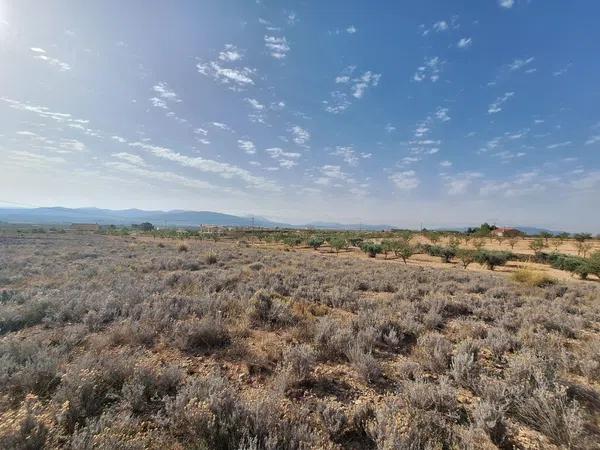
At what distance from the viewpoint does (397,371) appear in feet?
14.5

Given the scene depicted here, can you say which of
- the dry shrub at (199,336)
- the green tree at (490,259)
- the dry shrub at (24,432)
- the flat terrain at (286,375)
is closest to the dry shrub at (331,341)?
the flat terrain at (286,375)

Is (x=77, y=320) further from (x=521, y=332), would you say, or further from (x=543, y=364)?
(x=521, y=332)

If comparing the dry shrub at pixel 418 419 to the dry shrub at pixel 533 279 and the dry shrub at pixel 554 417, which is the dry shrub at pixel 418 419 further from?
the dry shrub at pixel 533 279

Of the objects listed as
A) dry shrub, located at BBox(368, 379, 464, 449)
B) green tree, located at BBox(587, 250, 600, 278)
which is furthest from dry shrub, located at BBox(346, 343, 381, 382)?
green tree, located at BBox(587, 250, 600, 278)

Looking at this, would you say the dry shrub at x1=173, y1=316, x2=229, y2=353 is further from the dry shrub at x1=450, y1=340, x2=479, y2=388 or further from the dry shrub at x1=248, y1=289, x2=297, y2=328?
the dry shrub at x1=450, y1=340, x2=479, y2=388

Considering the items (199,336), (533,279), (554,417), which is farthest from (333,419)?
(533,279)

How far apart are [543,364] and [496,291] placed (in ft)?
23.9

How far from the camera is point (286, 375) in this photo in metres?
3.78

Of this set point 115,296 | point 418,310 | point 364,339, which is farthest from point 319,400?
point 115,296

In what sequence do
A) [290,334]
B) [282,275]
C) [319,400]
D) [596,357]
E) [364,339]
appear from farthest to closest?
[282,275] < [290,334] < [364,339] < [596,357] < [319,400]

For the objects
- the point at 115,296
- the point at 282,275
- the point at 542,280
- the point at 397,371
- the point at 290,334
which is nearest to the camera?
the point at 397,371

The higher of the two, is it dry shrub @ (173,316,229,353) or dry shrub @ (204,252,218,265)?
dry shrub @ (173,316,229,353)

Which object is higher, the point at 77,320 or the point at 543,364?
the point at 543,364

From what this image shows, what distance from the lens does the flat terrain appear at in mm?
2811
